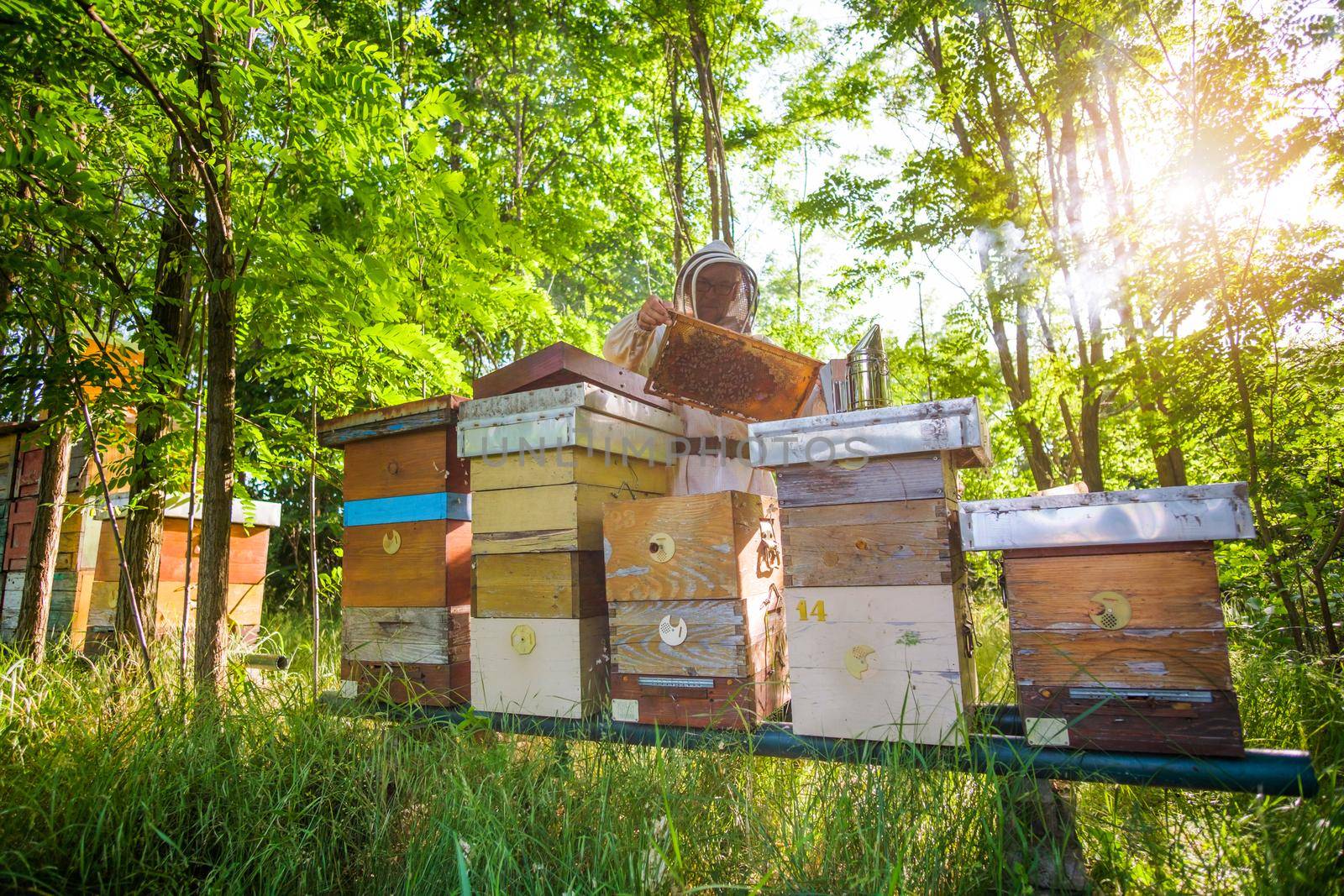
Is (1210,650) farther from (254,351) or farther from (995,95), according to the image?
(995,95)

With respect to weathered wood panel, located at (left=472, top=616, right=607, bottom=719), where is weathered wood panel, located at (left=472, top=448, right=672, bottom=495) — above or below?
above

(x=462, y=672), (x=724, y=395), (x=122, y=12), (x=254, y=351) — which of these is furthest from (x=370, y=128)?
(x=462, y=672)

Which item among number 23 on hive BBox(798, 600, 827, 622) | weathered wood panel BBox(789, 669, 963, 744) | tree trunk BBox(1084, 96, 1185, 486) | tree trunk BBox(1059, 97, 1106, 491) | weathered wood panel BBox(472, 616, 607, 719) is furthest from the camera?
tree trunk BBox(1059, 97, 1106, 491)

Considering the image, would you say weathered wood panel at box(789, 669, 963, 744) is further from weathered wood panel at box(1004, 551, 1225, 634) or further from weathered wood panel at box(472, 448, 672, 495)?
weathered wood panel at box(472, 448, 672, 495)

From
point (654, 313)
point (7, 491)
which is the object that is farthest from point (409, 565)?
point (7, 491)

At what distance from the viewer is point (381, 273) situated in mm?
2773

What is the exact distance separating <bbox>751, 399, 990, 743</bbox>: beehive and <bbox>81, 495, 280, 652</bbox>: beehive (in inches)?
161

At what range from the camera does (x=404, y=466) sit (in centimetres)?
292

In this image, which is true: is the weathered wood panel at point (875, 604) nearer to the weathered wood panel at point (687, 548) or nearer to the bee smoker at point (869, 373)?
the weathered wood panel at point (687, 548)

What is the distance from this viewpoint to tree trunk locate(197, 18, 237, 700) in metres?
2.79

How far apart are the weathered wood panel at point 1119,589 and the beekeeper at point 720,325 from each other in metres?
1.36

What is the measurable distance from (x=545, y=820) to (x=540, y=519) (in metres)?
0.97

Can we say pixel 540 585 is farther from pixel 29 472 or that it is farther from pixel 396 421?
pixel 29 472

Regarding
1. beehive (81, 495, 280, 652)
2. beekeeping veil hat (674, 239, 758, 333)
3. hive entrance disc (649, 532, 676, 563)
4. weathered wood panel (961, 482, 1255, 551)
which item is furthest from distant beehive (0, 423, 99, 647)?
weathered wood panel (961, 482, 1255, 551)
